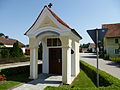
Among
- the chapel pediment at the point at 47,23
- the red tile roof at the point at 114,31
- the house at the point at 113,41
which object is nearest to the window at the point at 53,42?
the chapel pediment at the point at 47,23

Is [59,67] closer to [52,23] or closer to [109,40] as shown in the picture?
[52,23]

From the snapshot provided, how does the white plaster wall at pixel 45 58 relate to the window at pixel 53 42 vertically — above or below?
below

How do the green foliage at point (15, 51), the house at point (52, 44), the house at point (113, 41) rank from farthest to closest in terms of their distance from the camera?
the house at point (113, 41) → the green foliage at point (15, 51) → the house at point (52, 44)

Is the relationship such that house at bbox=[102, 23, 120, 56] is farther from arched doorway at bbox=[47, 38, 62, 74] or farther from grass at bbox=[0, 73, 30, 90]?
grass at bbox=[0, 73, 30, 90]

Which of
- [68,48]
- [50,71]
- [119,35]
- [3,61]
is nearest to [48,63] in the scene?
[50,71]

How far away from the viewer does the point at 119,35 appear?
36375mm

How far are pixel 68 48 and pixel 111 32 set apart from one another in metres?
33.2

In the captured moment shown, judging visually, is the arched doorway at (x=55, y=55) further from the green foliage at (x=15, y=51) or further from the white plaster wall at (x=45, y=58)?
the green foliage at (x=15, y=51)

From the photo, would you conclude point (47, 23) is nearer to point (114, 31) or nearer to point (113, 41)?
point (113, 41)

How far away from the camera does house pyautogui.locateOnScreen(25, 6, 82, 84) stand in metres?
8.94

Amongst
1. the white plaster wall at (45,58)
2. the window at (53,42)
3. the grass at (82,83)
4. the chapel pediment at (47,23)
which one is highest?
the chapel pediment at (47,23)

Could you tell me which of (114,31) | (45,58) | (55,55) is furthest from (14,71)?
(114,31)

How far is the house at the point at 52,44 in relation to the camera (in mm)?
8938

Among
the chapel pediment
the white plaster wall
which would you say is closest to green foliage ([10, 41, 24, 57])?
the white plaster wall
